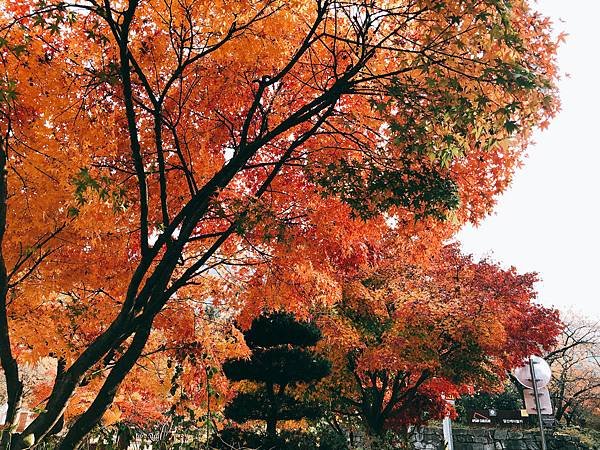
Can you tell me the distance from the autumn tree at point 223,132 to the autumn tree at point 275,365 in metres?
4.36

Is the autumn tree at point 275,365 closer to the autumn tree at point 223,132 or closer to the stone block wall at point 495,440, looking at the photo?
the autumn tree at point 223,132

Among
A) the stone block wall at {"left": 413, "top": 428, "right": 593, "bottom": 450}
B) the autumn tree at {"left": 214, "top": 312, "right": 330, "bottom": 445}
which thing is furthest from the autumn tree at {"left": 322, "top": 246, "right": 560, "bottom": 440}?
the stone block wall at {"left": 413, "top": 428, "right": 593, "bottom": 450}

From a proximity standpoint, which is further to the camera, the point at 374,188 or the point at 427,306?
the point at 427,306

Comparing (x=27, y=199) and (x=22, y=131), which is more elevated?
(x=22, y=131)

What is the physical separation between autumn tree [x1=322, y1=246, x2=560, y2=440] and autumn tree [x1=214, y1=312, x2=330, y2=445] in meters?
0.62

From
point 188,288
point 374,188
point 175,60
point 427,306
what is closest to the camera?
point 374,188

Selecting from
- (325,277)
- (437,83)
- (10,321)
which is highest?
(437,83)

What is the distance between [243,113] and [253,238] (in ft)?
5.45

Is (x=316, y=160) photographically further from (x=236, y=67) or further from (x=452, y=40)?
(x=452, y=40)

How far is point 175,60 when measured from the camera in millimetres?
5066

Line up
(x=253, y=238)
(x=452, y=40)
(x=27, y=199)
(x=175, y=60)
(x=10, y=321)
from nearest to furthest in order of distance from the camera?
1. (x=452, y=40)
2. (x=27, y=199)
3. (x=175, y=60)
4. (x=253, y=238)
5. (x=10, y=321)

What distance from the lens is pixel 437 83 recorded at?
3.49 m

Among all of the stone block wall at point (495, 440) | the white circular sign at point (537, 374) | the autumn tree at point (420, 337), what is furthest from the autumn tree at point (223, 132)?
the stone block wall at point (495, 440)

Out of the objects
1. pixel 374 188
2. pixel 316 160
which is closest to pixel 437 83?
pixel 374 188
